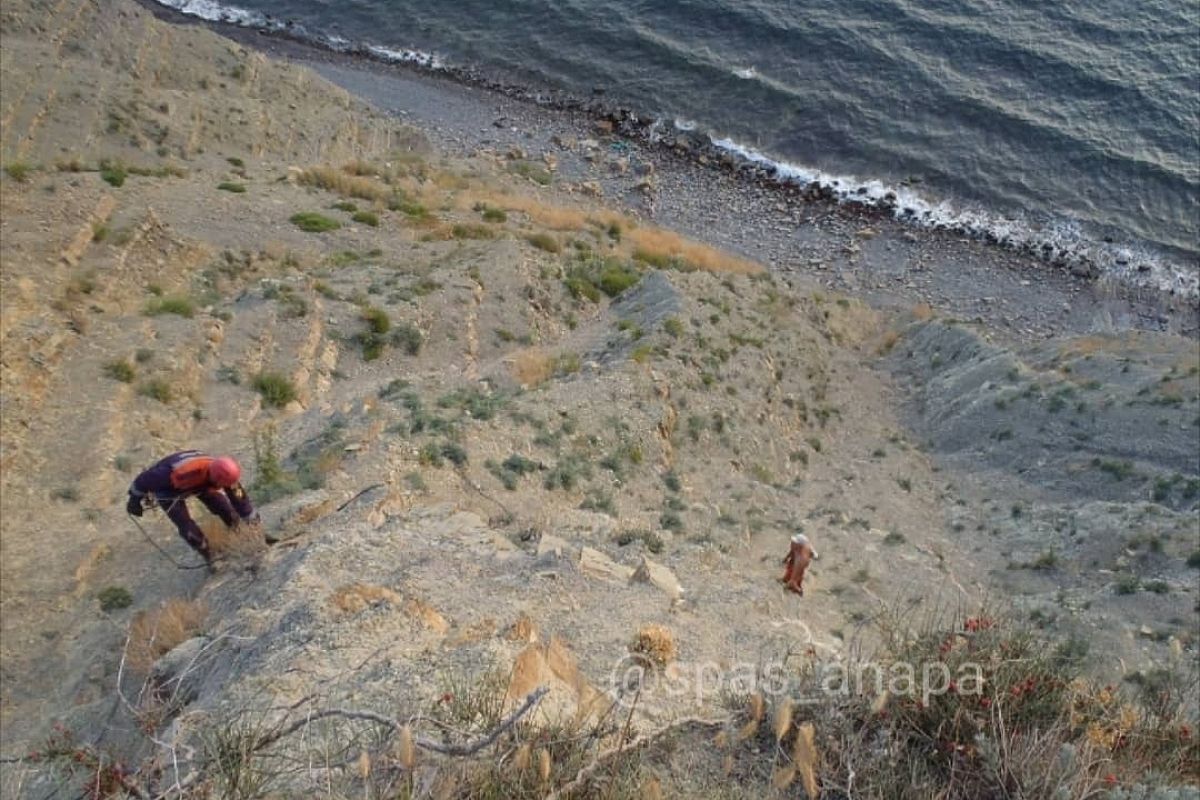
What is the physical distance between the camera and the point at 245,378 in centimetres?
1738

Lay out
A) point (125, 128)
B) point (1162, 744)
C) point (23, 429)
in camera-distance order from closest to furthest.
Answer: point (1162, 744), point (23, 429), point (125, 128)

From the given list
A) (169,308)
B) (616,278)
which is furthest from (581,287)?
(169,308)

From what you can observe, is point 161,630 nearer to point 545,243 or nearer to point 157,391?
point 157,391

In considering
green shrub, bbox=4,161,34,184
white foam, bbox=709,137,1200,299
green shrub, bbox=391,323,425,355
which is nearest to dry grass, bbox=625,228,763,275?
white foam, bbox=709,137,1200,299

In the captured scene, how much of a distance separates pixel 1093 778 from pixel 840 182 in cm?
3692

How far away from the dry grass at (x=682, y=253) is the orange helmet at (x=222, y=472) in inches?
778

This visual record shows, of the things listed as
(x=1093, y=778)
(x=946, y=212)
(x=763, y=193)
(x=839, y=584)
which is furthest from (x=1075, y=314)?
(x=1093, y=778)

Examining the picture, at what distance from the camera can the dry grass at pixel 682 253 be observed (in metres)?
29.0

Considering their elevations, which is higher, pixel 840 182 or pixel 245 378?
pixel 840 182

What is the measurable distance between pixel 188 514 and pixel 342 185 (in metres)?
19.6

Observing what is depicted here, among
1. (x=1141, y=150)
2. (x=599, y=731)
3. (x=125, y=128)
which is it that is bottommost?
(x=125, y=128)

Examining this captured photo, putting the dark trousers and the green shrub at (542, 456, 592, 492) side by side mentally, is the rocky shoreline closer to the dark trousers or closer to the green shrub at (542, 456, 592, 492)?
the green shrub at (542, 456, 592, 492)

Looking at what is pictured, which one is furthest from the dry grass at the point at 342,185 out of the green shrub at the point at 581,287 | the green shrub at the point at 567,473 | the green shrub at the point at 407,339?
the green shrub at the point at 567,473

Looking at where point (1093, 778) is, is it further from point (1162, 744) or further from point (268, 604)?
point (268, 604)
